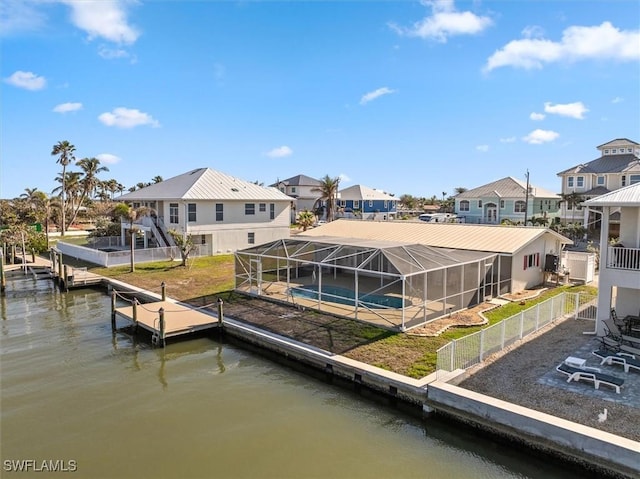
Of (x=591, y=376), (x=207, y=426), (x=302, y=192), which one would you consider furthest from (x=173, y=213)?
(x=302, y=192)

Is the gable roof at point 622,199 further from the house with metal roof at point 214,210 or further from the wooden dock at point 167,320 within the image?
the house with metal roof at point 214,210

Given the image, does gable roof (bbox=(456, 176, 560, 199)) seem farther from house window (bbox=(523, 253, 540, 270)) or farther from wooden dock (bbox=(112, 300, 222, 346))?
wooden dock (bbox=(112, 300, 222, 346))

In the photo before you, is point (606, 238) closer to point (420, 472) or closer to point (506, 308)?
point (506, 308)

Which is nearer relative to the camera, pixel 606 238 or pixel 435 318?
pixel 606 238

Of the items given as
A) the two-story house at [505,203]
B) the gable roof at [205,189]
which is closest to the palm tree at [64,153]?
the gable roof at [205,189]

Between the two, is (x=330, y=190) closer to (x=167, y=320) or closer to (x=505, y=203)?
(x=505, y=203)

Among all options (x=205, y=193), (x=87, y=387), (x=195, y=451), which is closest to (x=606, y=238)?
(x=195, y=451)
